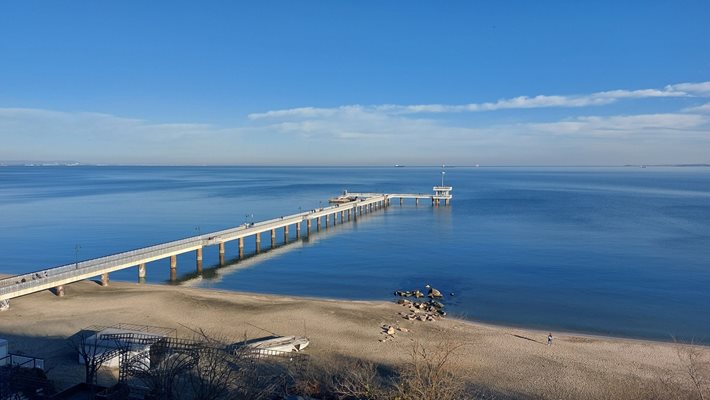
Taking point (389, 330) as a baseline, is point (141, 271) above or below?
above

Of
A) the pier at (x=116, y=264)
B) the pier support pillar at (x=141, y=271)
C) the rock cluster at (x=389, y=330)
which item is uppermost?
the pier at (x=116, y=264)

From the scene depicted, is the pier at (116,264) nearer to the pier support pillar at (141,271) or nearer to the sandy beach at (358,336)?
the pier support pillar at (141,271)

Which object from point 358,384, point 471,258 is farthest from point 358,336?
point 471,258

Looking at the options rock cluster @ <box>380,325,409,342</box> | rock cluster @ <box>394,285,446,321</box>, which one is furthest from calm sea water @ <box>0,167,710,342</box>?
rock cluster @ <box>380,325,409,342</box>

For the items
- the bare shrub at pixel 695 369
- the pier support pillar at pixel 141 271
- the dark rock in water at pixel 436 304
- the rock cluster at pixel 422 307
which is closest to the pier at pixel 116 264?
the pier support pillar at pixel 141 271

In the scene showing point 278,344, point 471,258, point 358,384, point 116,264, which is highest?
point 116,264

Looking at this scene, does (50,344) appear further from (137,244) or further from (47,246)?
(47,246)

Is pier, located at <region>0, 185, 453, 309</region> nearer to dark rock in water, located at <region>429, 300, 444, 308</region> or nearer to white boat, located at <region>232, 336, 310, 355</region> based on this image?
white boat, located at <region>232, 336, 310, 355</region>

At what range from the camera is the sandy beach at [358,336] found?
20875 millimetres

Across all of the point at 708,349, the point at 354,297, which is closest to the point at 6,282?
the point at 354,297

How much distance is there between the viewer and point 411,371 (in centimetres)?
1756

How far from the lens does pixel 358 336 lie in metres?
25.7

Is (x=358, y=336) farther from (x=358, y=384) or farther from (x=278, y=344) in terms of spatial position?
(x=358, y=384)

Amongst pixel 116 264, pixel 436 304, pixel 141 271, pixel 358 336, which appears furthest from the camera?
pixel 141 271
